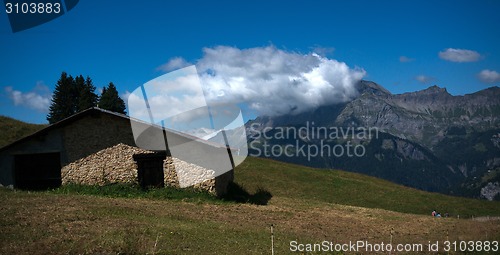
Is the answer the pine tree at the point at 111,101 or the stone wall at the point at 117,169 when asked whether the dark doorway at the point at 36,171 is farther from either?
the pine tree at the point at 111,101

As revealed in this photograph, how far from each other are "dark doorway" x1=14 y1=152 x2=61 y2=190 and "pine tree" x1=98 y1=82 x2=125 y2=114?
189 feet

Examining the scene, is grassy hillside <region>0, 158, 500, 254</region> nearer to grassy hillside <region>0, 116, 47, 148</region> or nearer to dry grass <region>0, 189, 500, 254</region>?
dry grass <region>0, 189, 500, 254</region>

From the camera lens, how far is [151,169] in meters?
30.9

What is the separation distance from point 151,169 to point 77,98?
229ft

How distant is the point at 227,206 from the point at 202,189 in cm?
273

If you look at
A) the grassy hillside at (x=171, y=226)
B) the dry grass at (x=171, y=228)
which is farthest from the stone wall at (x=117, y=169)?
the dry grass at (x=171, y=228)

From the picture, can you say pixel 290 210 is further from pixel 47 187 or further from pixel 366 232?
pixel 47 187

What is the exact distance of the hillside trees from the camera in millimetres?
88250

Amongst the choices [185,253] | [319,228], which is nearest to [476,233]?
[319,228]

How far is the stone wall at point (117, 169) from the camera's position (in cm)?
3045

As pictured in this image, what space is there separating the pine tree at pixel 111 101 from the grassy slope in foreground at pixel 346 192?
4520cm

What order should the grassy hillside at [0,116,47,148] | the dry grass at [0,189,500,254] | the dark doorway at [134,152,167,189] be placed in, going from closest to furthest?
the dry grass at [0,189,500,254] < the dark doorway at [134,152,167,189] < the grassy hillside at [0,116,47,148]

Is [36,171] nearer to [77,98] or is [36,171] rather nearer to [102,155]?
[102,155]

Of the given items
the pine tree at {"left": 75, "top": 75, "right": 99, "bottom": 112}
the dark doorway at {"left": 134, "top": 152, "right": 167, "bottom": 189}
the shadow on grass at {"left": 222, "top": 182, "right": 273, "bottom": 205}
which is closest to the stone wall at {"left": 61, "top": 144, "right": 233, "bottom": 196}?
the dark doorway at {"left": 134, "top": 152, "right": 167, "bottom": 189}
